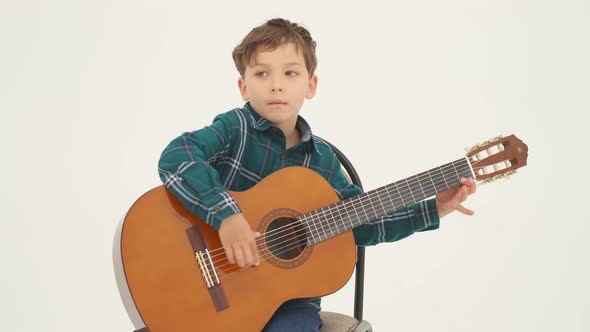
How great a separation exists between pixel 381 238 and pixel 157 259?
0.94 metres

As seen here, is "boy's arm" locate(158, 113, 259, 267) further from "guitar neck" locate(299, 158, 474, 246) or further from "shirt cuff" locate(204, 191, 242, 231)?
"guitar neck" locate(299, 158, 474, 246)

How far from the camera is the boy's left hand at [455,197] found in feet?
7.11

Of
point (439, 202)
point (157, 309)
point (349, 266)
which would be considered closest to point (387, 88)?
point (439, 202)

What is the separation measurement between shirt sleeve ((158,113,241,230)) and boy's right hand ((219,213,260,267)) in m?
0.02

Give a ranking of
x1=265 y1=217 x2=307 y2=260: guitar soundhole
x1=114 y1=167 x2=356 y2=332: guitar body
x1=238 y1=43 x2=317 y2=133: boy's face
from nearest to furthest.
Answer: x1=114 y1=167 x2=356 y2=332: guitar body, x1=265 y1=217 x2=307 y2=260: guitar soundhole, x1=238 y1=43 x2=317 y2=133: boy's face

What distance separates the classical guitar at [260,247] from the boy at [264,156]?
67 mm

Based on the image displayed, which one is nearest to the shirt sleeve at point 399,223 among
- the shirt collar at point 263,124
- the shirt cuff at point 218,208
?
the shirt collar at point 263,124

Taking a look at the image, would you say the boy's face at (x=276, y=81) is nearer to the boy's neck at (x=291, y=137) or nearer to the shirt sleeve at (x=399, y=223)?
the boy's neck at (x=291, y=137)

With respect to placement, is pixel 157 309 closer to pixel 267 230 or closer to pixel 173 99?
pixel 267 230

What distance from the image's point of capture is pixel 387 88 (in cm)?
398

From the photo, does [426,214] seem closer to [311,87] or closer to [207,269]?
[311,87]

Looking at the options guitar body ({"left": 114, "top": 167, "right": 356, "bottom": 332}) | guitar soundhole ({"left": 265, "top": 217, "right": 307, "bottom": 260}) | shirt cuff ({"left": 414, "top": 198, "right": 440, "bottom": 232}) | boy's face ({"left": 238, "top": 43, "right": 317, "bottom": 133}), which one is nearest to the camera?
guitar body ({"left": 114, "top": 167, "right": 356, "bottom": 332})

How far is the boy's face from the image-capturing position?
2150 mm

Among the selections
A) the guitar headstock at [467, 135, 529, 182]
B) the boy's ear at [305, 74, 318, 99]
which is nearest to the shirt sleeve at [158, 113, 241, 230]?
the boy's ear at [305, 74, 318, 99]
